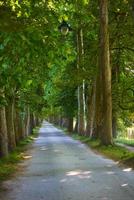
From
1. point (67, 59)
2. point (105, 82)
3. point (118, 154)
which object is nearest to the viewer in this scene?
point (67, 59)

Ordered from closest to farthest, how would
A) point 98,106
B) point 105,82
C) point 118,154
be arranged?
point 118,154, point 105,82, point 98,106

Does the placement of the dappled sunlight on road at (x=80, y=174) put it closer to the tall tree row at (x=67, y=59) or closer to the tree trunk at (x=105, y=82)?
the tall tree row at (x=67, y=59)

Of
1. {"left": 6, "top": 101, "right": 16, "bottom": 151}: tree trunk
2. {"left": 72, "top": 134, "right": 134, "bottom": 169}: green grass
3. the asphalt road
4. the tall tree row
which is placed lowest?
the asphalt road

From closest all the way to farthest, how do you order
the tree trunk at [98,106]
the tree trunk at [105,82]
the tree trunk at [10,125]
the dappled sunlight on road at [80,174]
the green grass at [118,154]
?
the dappled sunlight on road at [80,174] < the green grass at [118,154] < the tree trunk at [10,125] < the tree trunk at [105,82] < the tree trunk at [98,106]

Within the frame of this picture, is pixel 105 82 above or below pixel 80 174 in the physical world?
above

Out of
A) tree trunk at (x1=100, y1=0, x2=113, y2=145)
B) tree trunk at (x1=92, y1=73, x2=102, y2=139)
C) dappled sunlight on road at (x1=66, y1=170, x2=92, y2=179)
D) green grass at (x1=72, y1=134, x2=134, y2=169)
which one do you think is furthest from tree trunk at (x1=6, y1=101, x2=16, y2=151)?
dappled sunlight on road at (x1=66, y1=170, x2=92, y2=179)

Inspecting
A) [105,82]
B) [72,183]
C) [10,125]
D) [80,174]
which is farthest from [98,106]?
[72,183]

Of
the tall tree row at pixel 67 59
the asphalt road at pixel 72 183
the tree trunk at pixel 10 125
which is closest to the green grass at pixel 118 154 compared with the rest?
the asphalt road at pixel 72 183

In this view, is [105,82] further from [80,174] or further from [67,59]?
[67,59]

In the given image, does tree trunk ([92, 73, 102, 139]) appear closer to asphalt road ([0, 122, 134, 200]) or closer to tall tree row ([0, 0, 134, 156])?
tall tree row ([0, 0, 134, 156])

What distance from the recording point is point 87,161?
70.2ft

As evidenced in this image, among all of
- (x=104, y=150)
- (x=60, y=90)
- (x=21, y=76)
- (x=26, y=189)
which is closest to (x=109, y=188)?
(x=26, y=189)

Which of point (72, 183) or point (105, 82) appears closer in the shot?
point (72, 183)

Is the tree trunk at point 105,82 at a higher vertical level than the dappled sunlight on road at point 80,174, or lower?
higher
